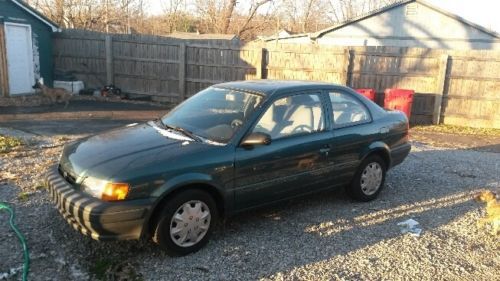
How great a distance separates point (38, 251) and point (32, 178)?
7.43ft

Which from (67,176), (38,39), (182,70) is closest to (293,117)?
(67,176)

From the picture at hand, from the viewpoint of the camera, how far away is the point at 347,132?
520 cm

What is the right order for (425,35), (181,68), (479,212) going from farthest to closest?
(425,35), (181,68), (479,212)

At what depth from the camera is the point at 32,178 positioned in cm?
588

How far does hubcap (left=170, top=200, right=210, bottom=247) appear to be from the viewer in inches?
152

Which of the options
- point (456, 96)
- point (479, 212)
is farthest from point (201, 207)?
point (456, 96)

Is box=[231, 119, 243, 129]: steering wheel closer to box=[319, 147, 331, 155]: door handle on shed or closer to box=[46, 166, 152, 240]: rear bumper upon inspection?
box=[319, 147, 331, 155]: door handle on shed

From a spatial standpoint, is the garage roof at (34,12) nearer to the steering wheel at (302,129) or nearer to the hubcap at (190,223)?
the steering wheel at (302,129)

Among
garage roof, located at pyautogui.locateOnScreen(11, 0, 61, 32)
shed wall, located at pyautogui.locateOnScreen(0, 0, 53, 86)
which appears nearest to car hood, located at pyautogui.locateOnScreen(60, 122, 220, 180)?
shed wall, located at pyautogui.locateOnScreen(0, 0, 53, 86)

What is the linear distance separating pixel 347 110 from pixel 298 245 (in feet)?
6.28

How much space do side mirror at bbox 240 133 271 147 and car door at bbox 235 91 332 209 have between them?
65 mm

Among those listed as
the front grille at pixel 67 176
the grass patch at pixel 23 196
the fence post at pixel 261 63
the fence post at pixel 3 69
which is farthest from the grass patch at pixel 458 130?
the fence post at pixel 3 69

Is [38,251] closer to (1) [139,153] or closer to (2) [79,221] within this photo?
(2) [79,221]

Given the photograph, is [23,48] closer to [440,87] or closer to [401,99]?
[401,99]
